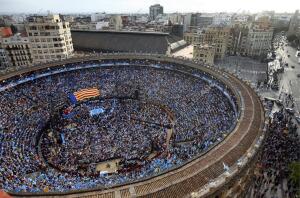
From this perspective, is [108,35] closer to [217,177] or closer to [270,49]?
[217,177]

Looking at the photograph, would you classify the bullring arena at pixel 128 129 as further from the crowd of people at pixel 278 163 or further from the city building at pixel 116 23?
the city building at pixel 116 23

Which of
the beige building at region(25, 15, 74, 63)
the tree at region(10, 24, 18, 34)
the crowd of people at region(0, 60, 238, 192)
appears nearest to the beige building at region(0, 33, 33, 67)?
the beige building at region(25, 15, 74, 63)

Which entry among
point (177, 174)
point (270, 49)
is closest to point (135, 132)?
point (177, 174)

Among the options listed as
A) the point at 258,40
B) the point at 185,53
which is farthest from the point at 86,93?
the point at 258,40

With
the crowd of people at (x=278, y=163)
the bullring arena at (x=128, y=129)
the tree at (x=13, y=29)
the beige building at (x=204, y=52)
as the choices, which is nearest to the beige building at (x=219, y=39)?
the beige building at (x=204, y=52)

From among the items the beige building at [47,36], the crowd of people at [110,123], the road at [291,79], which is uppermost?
the beige building at [47,36]
